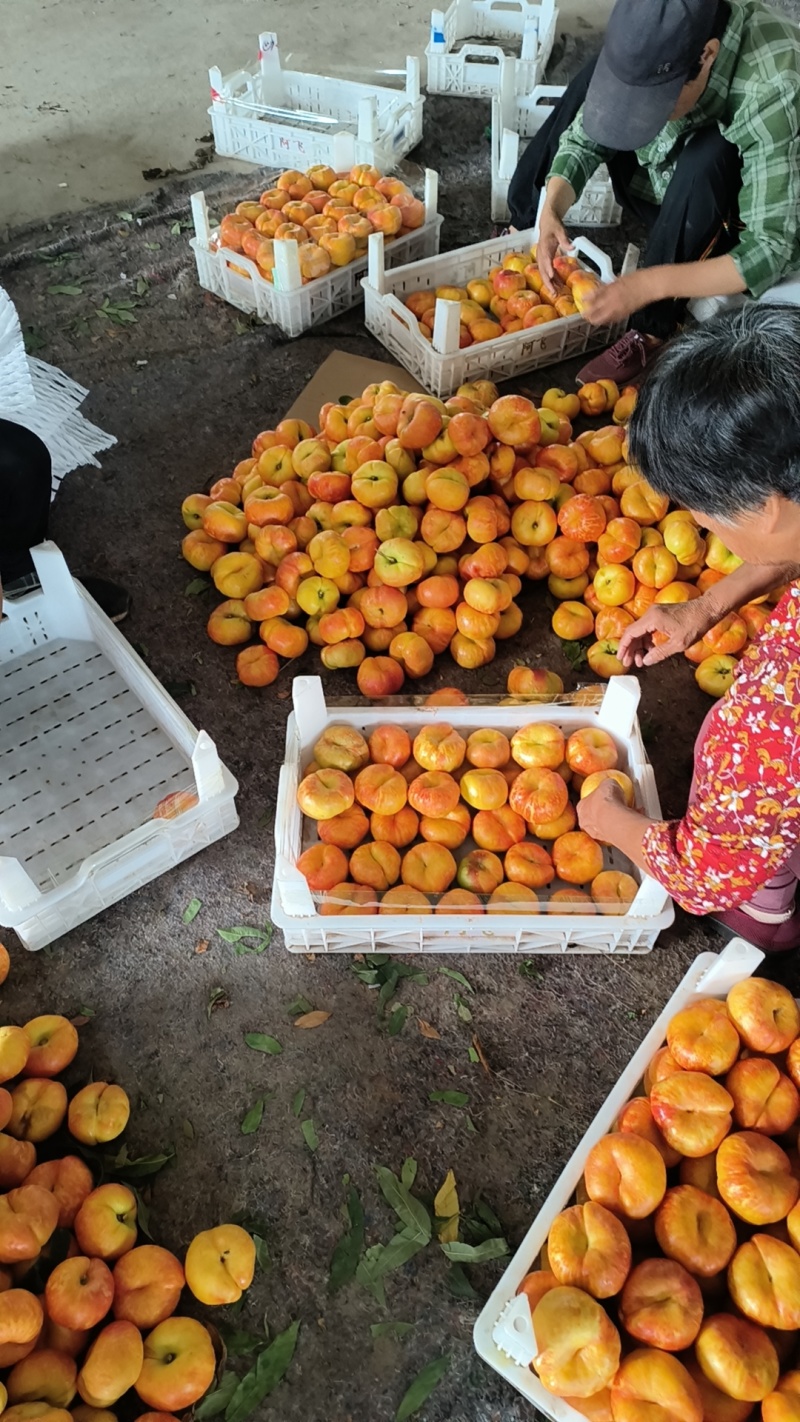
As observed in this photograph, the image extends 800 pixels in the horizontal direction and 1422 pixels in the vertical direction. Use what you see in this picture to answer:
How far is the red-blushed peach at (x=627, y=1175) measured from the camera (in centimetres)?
157

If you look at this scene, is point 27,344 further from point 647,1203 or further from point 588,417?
point 647,1203

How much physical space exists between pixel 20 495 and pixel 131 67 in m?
4.36

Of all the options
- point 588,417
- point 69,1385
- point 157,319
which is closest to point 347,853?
point 69,1385

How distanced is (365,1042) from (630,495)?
1.66 meters

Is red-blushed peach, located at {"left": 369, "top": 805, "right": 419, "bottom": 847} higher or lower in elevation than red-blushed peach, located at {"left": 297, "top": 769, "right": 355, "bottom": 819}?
lower

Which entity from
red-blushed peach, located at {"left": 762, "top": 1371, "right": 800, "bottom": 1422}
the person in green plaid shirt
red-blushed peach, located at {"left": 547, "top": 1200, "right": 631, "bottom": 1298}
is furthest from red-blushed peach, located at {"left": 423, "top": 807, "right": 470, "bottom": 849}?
the person in green plaid shirt

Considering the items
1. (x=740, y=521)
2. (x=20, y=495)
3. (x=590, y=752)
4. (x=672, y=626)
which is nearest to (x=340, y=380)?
(x=20, y=495)

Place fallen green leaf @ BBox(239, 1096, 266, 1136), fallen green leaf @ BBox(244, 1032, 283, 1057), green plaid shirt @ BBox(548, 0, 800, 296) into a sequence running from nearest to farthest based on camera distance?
1. fallen green leaf @ BBox(239, 1096, 266, 1136)
2. fallen green leaf @ BBox(244, 1032, 283, 1057)
3. green plaid shirt @ BBox(548, 0, 800, 296)

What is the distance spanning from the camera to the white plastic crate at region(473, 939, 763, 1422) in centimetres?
146

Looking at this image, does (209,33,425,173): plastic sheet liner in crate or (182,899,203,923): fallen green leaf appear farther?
(209,33,425,173): plastic sheet liner in crate

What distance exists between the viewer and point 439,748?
2.19 meters

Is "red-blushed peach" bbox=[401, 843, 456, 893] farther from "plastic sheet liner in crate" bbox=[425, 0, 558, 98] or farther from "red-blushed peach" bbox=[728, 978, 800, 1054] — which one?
"plastic sheet liner in crate" bbox=[425, 0, 558, 98]

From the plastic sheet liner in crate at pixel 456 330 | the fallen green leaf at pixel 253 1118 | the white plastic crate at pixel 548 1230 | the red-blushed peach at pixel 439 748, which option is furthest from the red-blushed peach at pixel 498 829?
the plastic sheet liner in crate at pixel 456 330

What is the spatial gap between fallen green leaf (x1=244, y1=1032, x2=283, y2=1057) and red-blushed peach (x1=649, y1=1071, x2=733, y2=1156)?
0.81m
